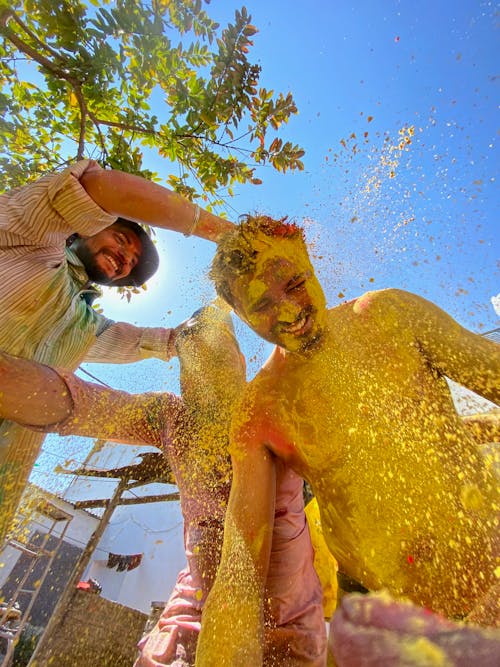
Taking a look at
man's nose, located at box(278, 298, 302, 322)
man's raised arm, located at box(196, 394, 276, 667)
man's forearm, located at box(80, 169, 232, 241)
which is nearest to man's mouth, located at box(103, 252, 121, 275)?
man's forearm, located at box(80, 169, 232, 241)

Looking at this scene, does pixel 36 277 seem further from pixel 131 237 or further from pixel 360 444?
pixel 360 444

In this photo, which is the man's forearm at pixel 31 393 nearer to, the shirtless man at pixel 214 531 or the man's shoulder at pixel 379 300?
the shirtless man at pixel 214 531

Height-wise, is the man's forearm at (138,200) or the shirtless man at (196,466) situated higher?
the man's forearm at (138,200)

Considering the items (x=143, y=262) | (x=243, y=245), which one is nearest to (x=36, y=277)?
(x=143, y=262)

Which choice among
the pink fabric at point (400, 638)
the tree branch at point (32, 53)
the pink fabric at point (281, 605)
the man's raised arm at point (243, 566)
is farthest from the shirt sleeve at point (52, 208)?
the pink fabric at point (400, 638)

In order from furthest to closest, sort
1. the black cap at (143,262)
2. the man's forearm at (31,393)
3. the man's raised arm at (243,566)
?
the black cap at (143,262) → the man's forearm at (31,393) → the man's raised arm at (243,566)

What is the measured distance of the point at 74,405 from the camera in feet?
7.69

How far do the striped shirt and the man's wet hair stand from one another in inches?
31.4

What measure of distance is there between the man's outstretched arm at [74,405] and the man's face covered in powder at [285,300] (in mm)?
911

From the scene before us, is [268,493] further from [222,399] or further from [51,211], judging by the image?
[51,211]

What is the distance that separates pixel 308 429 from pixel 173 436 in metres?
0.97

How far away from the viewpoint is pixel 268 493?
6.93 ft

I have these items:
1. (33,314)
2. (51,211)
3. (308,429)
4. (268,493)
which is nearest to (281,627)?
(268,493)

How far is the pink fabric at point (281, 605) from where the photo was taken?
189cm
